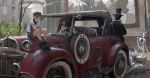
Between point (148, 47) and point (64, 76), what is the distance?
9703 mm

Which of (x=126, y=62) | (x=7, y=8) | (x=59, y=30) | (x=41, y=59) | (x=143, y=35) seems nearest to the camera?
(x=41, y=59)

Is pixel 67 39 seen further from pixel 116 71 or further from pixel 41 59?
pixel 116 71

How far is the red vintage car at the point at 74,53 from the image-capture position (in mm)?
6544

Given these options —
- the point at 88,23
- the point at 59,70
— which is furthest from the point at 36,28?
the point at 88,23

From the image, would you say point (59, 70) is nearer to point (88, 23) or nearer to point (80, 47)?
point (80, 47)

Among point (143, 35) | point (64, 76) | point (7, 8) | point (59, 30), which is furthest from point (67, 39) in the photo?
point (7, 8)

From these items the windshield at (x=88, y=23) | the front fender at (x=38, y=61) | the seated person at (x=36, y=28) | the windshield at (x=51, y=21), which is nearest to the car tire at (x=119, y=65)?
the windshield at (x=88, y=23)

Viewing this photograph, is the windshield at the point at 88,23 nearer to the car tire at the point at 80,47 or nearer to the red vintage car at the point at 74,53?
the red vintage car at the point at 74,53

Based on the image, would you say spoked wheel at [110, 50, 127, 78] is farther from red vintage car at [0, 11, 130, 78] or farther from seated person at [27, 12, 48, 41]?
seated person at [27, 12, 48, 41]

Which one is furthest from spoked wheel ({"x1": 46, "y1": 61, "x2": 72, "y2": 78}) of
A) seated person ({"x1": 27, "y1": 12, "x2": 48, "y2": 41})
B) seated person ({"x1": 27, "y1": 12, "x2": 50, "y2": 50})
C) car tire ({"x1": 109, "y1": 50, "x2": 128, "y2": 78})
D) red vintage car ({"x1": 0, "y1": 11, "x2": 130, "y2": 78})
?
car tire ({"x1": 109, "y1": 50, "x2": 128, "y2": 78})

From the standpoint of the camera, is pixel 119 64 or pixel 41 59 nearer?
pixel 41 59

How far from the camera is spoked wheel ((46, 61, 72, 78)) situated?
674cm

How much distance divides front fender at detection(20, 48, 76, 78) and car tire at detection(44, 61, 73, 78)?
16cm

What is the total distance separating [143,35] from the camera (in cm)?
1598
